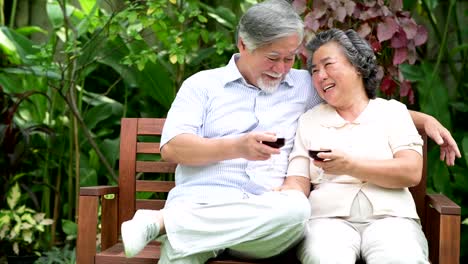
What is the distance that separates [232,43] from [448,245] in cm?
225

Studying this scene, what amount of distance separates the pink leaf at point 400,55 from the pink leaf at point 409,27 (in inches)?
2.9

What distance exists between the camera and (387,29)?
3650mm

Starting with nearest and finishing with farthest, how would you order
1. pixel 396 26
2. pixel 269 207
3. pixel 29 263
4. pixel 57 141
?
1. pixel 269 207
2. pixel 396 26
3. pixel 29 263
4. pixel 57 141

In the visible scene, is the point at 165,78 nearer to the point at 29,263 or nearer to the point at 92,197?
the point at 29,263

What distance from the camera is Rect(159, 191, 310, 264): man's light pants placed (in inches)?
106

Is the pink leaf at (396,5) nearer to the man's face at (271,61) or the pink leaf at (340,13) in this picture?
the pink leaf at (340,13)

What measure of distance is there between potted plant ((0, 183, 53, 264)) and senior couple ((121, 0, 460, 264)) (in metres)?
1.49

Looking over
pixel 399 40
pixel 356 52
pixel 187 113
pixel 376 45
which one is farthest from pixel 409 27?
pixel 187 113

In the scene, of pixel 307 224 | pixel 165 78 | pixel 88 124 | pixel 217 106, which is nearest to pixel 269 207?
pixel 307 224

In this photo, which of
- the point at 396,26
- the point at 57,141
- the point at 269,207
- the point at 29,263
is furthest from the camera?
the point at 57,141

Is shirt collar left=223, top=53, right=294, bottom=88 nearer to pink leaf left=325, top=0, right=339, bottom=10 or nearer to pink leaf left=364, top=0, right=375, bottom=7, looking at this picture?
pink leaf left=325, top=0, right=339, bottom=10

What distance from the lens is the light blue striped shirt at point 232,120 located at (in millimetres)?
3047

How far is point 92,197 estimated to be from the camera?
9.79ft

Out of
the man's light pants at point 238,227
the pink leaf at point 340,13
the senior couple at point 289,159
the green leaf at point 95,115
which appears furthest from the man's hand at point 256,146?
the green leaf at point 95,115
